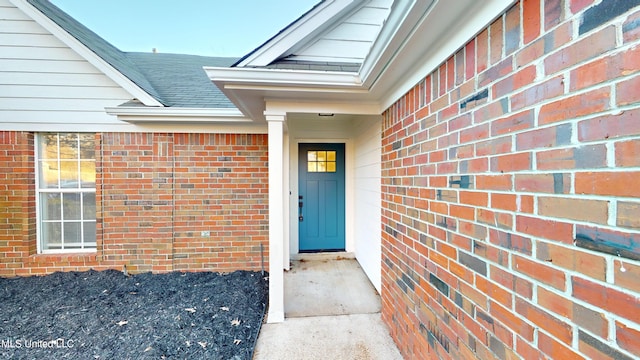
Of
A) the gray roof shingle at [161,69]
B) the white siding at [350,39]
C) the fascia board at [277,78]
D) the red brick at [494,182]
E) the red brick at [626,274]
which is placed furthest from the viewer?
the gray roof shingle at [161,69]

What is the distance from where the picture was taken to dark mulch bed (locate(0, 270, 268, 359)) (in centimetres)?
246

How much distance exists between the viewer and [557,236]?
93 cm

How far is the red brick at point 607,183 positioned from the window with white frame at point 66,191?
18.2 feet

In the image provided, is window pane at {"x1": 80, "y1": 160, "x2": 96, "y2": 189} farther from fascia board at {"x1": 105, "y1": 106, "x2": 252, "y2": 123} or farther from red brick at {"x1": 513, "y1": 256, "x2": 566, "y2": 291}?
red brick at {"x1": 513, "y1": 256, "x2": 566, "y2": 291}

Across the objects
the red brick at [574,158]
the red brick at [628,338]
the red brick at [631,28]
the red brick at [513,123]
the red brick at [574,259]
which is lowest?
the red brick at [628,338]

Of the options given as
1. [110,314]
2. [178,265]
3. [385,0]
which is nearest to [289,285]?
[178,265]

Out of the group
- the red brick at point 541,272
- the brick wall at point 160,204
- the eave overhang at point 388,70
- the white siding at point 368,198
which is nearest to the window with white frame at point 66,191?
the brick wall at point 160,204

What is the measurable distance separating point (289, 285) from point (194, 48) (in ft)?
39.5

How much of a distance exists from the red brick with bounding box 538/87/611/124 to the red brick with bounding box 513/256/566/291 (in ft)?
1.79

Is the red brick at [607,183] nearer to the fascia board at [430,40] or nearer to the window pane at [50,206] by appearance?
the fascia board at [430,40]

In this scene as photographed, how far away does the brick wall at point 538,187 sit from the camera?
0.74 metres

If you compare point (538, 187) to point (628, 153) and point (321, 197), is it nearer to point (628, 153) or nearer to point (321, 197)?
point (628, 153)

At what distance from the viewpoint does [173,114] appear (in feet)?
12.5

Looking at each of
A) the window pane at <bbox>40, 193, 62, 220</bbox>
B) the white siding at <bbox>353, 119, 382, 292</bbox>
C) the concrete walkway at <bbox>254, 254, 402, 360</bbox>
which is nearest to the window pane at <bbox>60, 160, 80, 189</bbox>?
the window pane at <bbox>40, 193, 62, 220</bbox>
